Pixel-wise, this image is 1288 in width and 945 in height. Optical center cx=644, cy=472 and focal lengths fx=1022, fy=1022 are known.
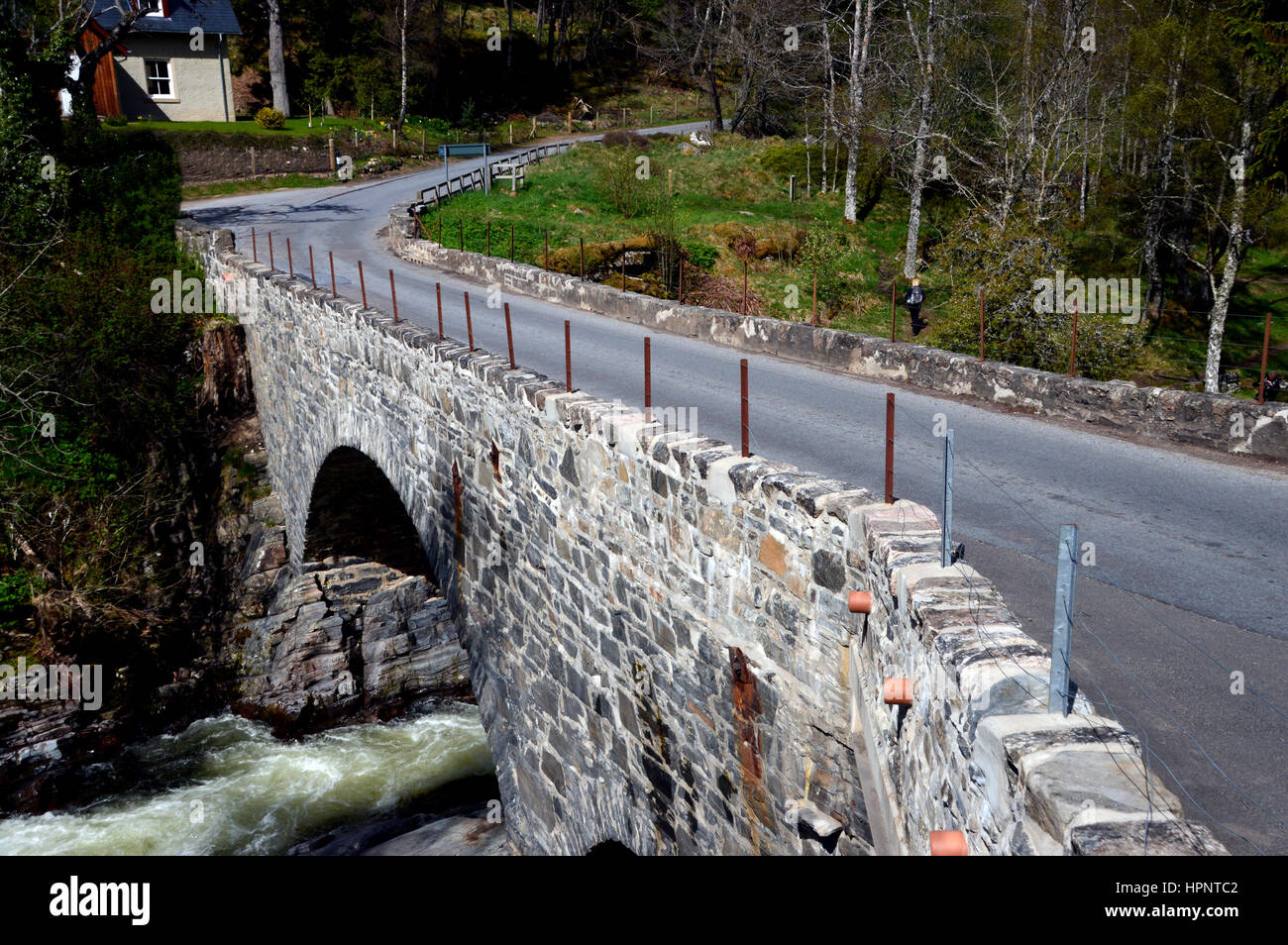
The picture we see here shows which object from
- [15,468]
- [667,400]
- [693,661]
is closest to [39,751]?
[15,468]

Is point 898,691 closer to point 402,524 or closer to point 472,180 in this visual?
point 402,524

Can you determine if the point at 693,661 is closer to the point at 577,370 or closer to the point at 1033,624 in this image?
the point at 1033,624

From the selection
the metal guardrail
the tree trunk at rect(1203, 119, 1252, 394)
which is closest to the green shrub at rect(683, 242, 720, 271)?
the metal guardrail

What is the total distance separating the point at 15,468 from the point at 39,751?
19.4 ft

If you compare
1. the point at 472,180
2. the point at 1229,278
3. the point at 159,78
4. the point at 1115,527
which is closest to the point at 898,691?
the point at 1115,527

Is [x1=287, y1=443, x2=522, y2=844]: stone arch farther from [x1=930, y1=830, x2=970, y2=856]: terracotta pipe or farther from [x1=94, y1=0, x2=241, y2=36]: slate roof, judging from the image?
[x1=94, y1=0, x2=241, y2=36]: slate roof

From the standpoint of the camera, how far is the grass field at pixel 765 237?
26.9m

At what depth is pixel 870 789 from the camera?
5180 millimetres

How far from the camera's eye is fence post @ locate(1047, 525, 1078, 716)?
3.29 meters

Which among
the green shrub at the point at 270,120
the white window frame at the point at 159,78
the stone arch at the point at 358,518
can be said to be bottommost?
the stone arch at the point at 358,518

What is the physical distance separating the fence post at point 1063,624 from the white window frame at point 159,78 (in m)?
47.3

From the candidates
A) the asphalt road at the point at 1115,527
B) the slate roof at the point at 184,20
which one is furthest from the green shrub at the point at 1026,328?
the slate roof at the point at 184,20

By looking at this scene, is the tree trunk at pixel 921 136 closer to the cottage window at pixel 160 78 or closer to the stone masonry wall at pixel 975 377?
the stone masonry wall at pixel 975 377

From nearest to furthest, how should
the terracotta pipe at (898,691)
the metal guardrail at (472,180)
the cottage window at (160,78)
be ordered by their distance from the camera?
the terracotta pipe at (898,691), the metal guardrail at (472,180), the cottage window at (160,78)
